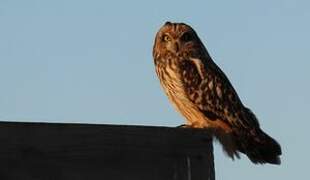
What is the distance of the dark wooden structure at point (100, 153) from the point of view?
167cm

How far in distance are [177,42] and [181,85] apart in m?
0.68

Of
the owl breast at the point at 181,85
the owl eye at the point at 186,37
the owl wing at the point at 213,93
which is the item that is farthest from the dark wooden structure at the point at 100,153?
the owl eye at the point at 186,37

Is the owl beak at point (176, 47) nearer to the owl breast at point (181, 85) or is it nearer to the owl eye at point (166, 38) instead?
the owl eye at point (166, 38)

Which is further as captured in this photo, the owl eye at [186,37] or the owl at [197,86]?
the owl eye at [186,37]

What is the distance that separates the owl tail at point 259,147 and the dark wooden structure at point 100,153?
2459 millimetres

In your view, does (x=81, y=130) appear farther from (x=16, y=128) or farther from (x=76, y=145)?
(x=16, y=128)

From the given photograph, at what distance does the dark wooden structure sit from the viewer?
5.49 ft

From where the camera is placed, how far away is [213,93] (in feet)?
21.4

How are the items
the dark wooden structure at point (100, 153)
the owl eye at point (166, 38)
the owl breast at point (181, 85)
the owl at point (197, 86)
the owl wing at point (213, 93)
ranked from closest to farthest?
the dark wooden structure at point (100, 153) → the owl at point (197, 86) → the owl wing at point (213, 93) → the owl breast at point (181, 85) → the owl eye at point (166, 38)

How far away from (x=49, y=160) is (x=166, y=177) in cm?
30

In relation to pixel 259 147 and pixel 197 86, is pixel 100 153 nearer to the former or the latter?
pixel 259 147

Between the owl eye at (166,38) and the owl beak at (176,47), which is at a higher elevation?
the owl eye at (166,38)

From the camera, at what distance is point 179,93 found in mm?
6527

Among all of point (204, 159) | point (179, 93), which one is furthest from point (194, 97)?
point (204, 159)
